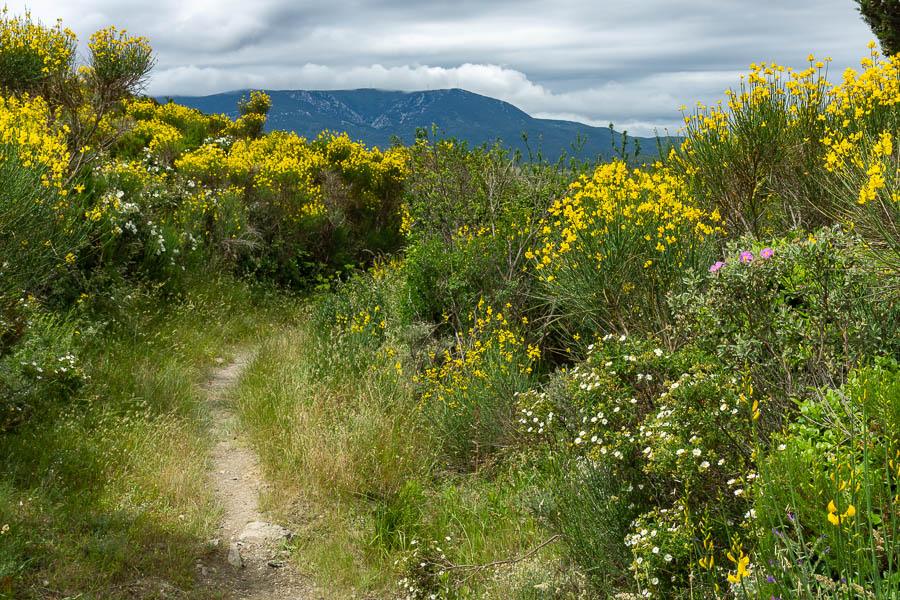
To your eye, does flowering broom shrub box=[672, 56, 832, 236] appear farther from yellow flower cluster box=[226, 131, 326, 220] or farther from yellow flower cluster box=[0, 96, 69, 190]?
yellow flower cluster box=[226, 131, 326, 220]

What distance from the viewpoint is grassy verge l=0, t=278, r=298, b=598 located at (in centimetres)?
358

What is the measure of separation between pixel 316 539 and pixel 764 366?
3192mm

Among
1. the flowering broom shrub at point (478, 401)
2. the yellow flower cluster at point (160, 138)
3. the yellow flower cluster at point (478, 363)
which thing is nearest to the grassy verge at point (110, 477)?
the flowering broom shrub at point (478, 401)

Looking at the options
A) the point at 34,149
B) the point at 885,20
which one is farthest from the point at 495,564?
the point at 885,20

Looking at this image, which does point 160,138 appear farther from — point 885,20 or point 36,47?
point 885,20

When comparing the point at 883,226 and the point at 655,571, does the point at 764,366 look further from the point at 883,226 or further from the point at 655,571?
the point at 655,571

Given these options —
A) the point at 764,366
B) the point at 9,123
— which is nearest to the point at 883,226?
the point at 764,366

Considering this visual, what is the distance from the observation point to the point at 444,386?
5859 mm

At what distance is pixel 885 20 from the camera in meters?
11.6

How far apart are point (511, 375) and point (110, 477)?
3227 mm

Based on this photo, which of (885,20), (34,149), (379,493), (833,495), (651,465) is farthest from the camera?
(885,20)

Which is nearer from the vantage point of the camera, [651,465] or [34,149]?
[651,465]

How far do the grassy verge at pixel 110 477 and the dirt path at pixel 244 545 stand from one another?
14cm

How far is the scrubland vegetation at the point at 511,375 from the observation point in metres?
2.81
